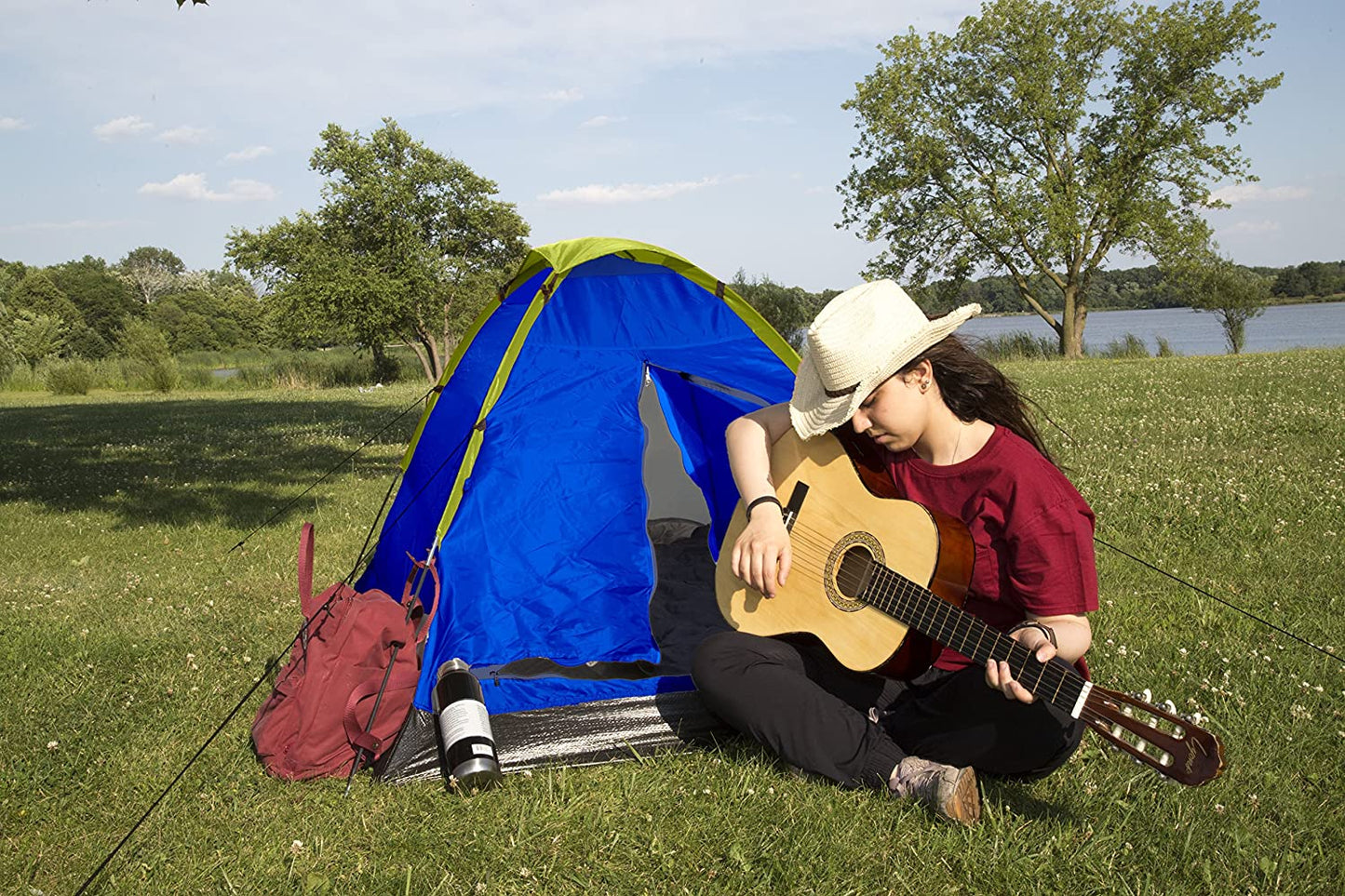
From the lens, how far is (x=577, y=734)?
359 cm

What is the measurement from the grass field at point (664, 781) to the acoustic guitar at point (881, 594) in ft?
1.30

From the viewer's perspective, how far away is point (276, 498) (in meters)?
8.35

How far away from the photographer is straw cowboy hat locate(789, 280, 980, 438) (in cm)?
292

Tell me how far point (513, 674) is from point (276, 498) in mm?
5152

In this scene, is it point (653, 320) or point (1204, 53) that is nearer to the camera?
point (653, 320)

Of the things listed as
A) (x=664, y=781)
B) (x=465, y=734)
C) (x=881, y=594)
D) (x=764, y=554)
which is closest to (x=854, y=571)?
(x=881, y=594)

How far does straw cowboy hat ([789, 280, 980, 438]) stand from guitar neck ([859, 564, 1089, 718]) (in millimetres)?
553

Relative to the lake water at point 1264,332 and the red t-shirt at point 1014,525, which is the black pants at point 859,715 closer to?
the red t-shirt at point 1014,525

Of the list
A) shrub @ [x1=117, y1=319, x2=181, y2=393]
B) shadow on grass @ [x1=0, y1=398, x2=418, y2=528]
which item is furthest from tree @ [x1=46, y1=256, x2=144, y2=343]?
shadow on grass @ [x1=0, y1=398, x2=418, y2=528]

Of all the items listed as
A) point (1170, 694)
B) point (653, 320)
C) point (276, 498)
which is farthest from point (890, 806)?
point (276, 498)

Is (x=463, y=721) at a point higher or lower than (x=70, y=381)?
lower

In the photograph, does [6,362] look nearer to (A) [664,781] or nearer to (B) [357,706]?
(B) [357,706]

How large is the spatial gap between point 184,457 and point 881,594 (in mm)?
10269

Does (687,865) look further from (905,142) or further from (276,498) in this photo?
(905,142)
